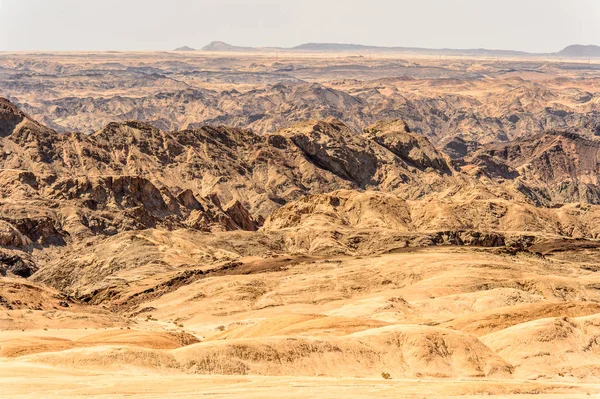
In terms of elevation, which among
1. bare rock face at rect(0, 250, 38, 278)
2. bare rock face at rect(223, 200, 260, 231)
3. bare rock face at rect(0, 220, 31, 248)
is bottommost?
bare rock face at rect(223, 200, 260, 231)

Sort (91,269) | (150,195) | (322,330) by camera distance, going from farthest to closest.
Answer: (150,195)
(91,269)
(322,330)

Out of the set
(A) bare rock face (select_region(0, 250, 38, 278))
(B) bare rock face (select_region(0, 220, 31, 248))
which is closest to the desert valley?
(B) bare rock face (select_region(0, 220, 31, 248))

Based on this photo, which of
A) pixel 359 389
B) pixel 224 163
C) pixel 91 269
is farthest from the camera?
pixel 224 163

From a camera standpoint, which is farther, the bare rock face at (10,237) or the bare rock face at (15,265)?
the bare rock face at (10,237)

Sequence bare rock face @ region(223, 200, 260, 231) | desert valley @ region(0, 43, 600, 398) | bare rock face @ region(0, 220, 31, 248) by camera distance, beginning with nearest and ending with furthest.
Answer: desert valley @ region(0, 43, 600, 398) → bare rock face @ region(0, 220, 31, 248) → bare rock face @ region(223, 200, 260, 231)

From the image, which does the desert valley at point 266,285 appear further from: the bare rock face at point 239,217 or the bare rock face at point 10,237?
the bare rock face at point 239,217

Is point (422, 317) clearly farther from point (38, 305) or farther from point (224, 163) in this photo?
point (224, 163)

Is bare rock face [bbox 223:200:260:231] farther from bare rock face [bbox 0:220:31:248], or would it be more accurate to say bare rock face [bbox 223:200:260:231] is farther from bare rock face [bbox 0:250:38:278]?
bare rock face [bbox 0:250:38:278]

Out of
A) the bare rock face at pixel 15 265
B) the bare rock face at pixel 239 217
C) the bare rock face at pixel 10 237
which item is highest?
the bare rock face at pixel 10 237

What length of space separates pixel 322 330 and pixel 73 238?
241ft

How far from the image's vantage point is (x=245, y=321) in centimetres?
8269

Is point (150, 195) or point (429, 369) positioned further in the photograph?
point (150, 195)

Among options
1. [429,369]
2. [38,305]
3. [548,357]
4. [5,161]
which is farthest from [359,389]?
[5,161]

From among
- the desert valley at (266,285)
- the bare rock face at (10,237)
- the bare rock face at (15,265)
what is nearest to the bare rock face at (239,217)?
the desert valley at (266,285)
